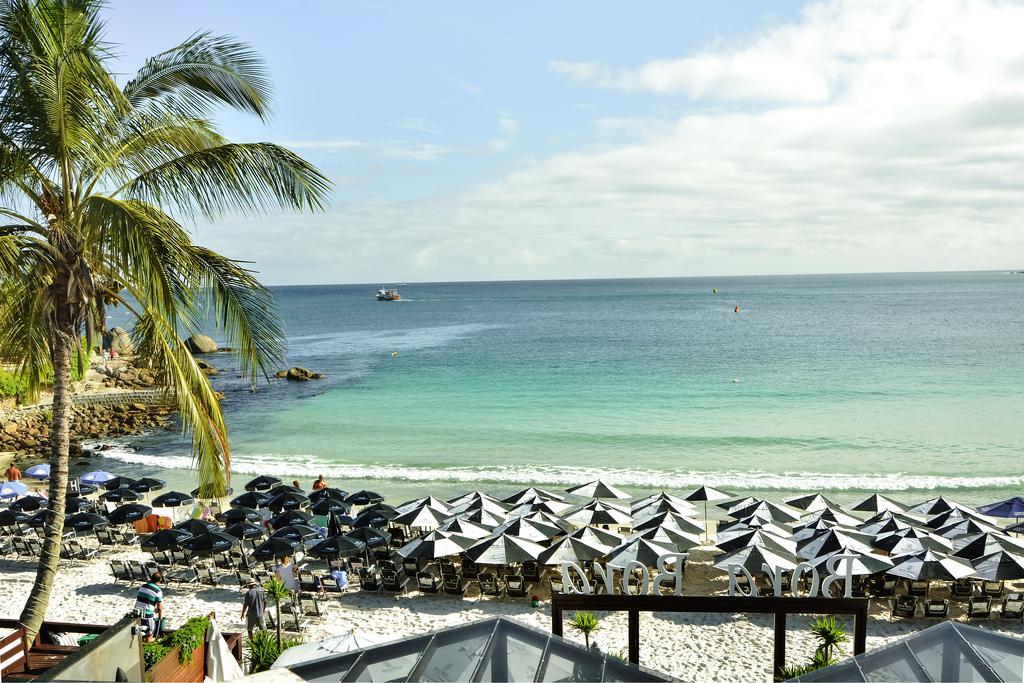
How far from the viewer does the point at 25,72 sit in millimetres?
8719

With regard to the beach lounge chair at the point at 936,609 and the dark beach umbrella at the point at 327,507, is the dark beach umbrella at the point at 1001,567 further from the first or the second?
the dark beach umbrella at the point at 327,507

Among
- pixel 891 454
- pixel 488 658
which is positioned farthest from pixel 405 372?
pixel 488 658

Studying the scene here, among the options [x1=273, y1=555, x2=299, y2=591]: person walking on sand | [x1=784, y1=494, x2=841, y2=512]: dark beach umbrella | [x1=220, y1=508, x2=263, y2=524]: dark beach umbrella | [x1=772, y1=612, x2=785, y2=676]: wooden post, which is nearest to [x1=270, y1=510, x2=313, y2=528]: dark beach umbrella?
[x1=220, y1=508, x2=263, y2=524]: dark beach umbrella

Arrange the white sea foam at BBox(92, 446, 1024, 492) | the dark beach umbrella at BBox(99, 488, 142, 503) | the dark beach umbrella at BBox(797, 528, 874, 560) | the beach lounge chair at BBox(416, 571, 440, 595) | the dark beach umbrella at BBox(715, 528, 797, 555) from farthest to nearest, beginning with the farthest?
the white sea foam at BBox(92, 446, 1024, 492), the dark beach umbrella at BBox(99, 488, 142, 503), the beach lounge chair at BBox(416, 571, 440, 595), the dark beach umbrella at BBox(715, 528, 797, 555), the dark beach umbrella at BBox(797, 528, 874, 560)

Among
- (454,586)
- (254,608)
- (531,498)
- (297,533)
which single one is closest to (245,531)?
(297,533)

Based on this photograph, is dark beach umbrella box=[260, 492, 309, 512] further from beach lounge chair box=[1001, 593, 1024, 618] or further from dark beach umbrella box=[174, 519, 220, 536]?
beach lounge chair box=[1001, 593, 1024, 618]

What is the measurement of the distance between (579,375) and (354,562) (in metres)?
41.1

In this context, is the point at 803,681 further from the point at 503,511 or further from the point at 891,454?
the point at 891,454

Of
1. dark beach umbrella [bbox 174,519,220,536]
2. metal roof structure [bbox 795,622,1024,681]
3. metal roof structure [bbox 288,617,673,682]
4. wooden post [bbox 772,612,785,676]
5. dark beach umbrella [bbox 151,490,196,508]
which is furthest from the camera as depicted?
dark beach umbrella [bbox 151,490,196,508]

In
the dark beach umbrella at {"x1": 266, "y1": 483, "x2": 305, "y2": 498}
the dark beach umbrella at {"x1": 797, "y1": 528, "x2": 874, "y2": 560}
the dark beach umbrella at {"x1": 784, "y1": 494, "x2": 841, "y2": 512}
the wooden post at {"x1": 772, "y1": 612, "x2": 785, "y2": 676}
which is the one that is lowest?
the dark beach umbrella at {"x1": 266, "y1": 483, "x2": 305, "y2": 498}

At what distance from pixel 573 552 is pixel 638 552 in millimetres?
1297

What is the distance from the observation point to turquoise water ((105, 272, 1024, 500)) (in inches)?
1122

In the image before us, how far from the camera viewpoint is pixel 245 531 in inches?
701

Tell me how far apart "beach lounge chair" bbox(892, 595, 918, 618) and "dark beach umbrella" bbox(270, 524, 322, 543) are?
1184cm
